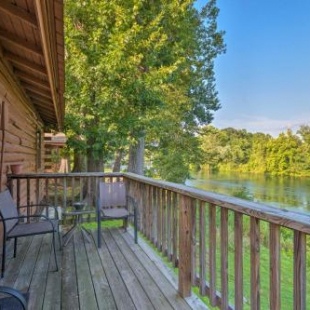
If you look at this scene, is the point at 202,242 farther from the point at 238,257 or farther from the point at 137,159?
the point at 137,159

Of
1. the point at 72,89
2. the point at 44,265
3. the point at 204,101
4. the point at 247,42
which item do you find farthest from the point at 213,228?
the point at 247,42

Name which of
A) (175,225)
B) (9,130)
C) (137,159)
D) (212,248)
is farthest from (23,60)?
(137,159)

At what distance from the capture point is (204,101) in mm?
13766

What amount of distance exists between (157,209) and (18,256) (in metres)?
1.59

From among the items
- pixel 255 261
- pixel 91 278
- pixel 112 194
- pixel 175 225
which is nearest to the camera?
pixel 255 261

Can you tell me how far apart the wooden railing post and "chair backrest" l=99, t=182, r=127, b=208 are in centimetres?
191

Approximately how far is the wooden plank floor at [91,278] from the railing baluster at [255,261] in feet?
2.30

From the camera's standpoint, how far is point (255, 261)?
159 centimetres

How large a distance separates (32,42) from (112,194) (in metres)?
2.19

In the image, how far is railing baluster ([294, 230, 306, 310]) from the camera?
128 cm

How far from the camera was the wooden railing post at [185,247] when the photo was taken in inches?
90.4

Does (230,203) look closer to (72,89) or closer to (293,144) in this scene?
(72,89)

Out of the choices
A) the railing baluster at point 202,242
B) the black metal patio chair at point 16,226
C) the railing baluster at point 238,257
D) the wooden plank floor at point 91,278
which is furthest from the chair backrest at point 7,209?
the railing baluster at point 238,257

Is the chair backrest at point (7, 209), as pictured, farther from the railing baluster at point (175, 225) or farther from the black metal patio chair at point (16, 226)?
the railing baluster at point (175, 225)
